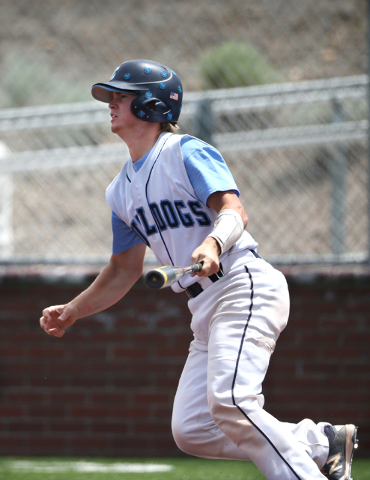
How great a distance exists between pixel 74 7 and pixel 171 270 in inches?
749

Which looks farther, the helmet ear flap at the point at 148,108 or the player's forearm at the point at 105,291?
the player's forearm at the point at 105,291

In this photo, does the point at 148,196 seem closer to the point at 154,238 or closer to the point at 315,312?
the point at 154,238

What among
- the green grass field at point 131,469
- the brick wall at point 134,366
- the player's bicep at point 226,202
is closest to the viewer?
the player's bicep at point 226,202

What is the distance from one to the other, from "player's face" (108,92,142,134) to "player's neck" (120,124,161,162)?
0.14 ft

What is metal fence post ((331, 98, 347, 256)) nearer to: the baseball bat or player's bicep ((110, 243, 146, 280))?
player's bicep ((110, 243, 146, 280))

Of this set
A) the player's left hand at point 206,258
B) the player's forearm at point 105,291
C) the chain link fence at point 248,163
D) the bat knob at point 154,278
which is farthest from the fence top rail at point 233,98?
the bat knob at point 154,278

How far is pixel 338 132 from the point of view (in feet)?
17.1

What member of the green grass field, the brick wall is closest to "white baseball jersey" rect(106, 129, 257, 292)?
the green grass field

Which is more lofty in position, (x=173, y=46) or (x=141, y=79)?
(x=141, y=79)

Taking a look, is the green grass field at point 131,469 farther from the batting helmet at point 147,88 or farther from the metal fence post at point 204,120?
the metal fence post at point 204,120

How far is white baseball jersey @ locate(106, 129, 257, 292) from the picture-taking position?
112 inches

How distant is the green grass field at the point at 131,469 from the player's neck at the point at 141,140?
7.09 feet

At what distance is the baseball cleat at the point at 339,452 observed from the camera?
298cm

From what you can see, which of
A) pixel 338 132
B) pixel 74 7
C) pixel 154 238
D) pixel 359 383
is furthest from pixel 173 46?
pixel 154 238
